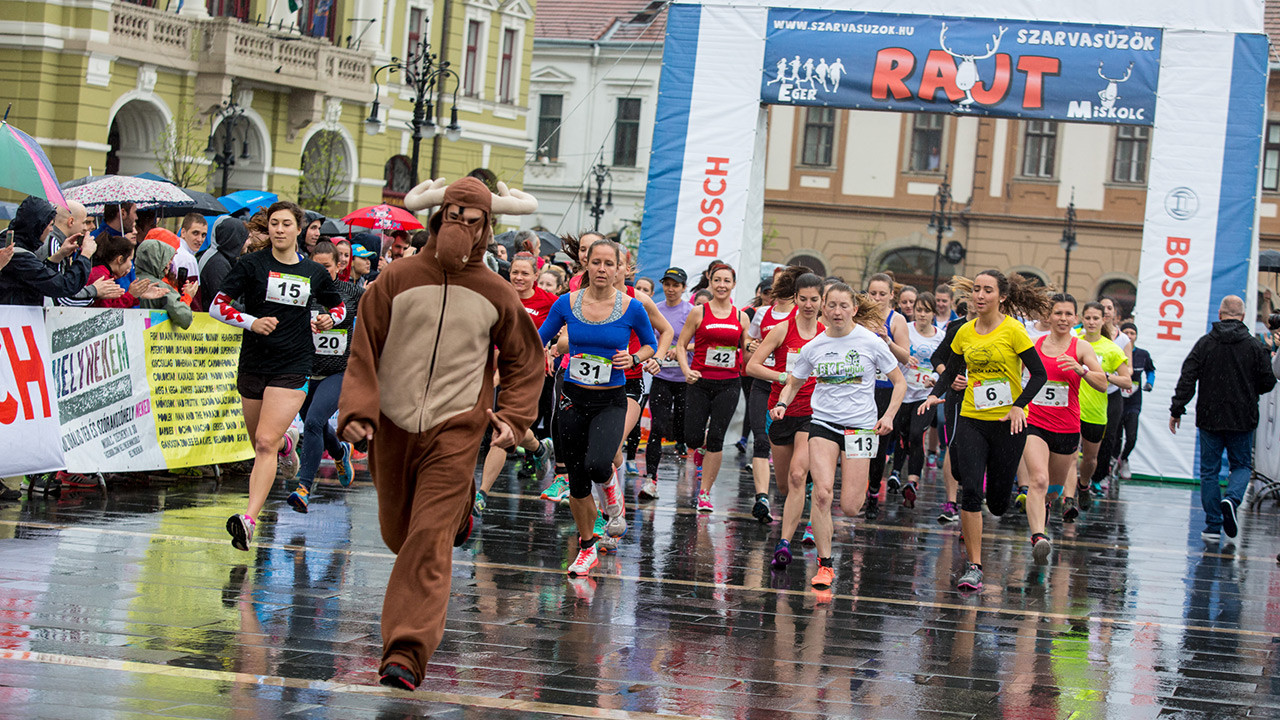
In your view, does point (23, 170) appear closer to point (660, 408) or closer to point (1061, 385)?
point (660, 408)

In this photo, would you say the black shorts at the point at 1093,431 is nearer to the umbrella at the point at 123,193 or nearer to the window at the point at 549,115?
the umbrella at the point at 123,193

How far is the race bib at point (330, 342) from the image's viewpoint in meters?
10.7

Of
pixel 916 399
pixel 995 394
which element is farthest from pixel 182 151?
pixel 995 394

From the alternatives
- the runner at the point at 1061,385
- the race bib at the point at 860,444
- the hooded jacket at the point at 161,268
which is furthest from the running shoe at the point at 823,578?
the hooded jacket at the point at 161,268

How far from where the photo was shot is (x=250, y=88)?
34594mm

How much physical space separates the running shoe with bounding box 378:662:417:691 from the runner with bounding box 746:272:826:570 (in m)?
4.38

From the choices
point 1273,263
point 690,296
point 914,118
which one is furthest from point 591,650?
point 914,118

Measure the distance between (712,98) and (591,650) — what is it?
12.1 m

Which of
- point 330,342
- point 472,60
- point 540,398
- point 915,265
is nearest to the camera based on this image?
point 540,398

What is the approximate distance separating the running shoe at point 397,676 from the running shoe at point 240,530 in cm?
313

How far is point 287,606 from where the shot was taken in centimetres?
709

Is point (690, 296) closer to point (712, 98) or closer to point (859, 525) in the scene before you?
point (712, 98)

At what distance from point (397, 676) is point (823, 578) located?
3.99 m

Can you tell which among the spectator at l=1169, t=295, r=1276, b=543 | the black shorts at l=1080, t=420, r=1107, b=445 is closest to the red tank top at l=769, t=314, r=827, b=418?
the black shorts at l=1080, t=420, r=1107, b=445
